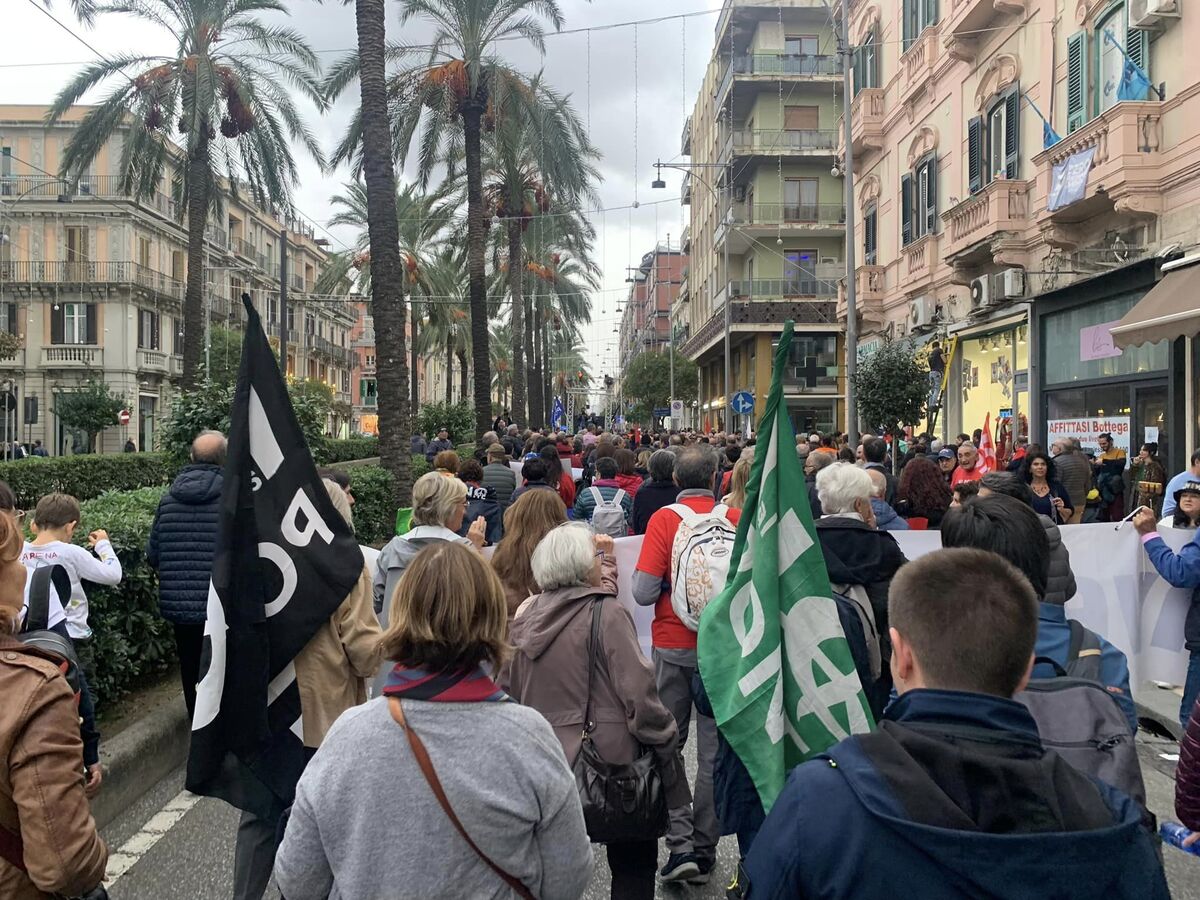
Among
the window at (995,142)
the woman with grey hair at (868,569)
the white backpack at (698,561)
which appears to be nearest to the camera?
the woman with grey hair at (868,569)

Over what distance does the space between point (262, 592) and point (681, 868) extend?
2220 millimetres

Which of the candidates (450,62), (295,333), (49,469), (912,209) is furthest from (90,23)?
(295,333)

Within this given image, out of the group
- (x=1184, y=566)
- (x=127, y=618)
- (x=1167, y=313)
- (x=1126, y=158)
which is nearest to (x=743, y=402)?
(x=1126, y=158)

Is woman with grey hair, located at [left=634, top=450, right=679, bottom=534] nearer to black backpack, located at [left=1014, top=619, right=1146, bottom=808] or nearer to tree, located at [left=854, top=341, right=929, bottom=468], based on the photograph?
black backpack, located at [left=1014, top=619, right=1146, bottom=808]

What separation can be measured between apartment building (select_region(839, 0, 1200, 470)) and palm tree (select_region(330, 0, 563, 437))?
8.85 metres

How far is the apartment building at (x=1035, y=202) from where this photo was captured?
44.7 feet

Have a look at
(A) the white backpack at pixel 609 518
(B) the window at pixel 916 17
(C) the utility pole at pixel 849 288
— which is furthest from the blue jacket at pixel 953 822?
(B) the window at pixel 916 17

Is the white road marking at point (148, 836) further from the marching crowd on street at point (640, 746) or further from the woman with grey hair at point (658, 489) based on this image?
the woman with grey hair at point (658, 489)

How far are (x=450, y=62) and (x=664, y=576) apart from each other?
20.2 metres

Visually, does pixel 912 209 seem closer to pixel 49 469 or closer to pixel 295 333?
pixel 49 469

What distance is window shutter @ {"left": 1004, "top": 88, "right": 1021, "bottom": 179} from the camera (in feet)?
58.9

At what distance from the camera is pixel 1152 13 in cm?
1312

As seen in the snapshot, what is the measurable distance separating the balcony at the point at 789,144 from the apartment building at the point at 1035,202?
1675 centimetres

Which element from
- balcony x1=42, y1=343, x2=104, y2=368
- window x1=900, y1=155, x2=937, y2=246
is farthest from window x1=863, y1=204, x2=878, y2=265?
balcony x1=42, y1=343, x2=104, y2=368
